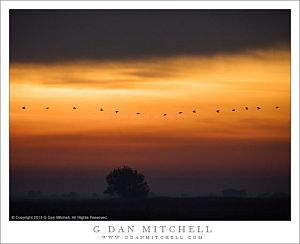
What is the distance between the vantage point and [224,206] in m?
27.0

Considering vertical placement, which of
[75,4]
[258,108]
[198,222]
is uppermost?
[75,4]

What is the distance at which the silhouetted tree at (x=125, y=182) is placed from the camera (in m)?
27.5

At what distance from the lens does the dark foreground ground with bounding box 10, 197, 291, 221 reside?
2636cm

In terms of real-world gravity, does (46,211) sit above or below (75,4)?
below

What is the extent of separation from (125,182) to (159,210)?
3.70ft

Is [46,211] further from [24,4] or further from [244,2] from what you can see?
[244,2]

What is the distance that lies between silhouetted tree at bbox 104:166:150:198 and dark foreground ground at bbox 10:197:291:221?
0.40 meters

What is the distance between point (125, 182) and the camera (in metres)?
27.4

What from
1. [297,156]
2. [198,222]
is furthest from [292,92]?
[198,222]

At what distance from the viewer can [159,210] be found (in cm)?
2678

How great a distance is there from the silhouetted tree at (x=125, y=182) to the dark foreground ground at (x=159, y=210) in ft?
1.30

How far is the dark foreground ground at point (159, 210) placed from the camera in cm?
2636

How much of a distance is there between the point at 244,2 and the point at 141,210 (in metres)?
4.85

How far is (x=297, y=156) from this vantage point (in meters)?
26.1
